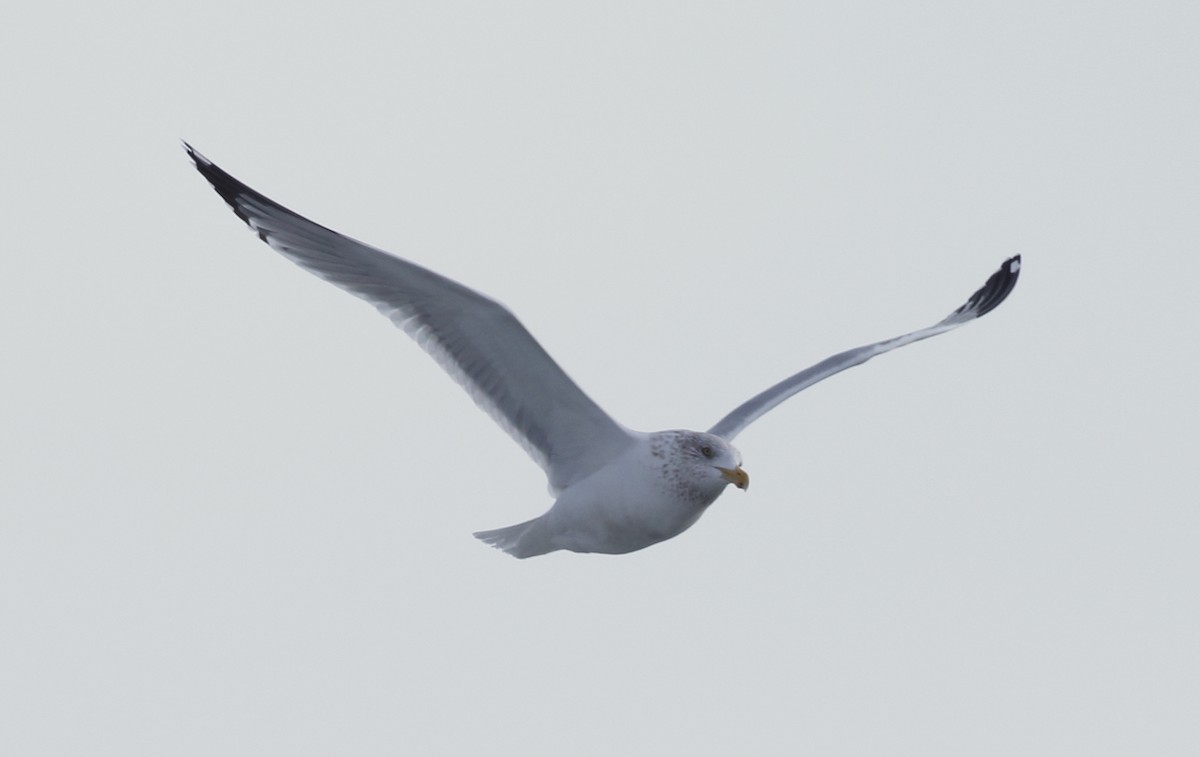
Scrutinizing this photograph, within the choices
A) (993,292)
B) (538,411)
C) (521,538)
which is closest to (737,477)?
(538,411)

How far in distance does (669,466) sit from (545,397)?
78cm

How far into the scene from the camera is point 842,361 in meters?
9.54

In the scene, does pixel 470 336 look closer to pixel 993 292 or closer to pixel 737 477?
pixel 737 477

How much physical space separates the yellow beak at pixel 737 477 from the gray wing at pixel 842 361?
3.87 ft

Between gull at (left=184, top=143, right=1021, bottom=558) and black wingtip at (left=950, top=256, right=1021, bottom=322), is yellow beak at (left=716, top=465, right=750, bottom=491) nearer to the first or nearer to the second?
gull at (left=184, top=143, right=1021, bottom=558)

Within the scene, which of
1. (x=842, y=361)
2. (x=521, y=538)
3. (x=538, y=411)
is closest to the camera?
(x=538, y=411)

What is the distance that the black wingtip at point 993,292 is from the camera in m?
10.7

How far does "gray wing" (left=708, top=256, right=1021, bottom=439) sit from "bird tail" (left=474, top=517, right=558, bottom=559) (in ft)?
3.87

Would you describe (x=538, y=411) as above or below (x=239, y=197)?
below

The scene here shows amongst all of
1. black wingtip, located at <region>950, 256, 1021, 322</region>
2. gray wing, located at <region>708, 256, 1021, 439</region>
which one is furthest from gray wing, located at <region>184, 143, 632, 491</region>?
black wingtip, located at <region>950, 256, 1021, 322</region>

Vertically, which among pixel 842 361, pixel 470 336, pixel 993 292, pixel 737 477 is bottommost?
pixel 737 477

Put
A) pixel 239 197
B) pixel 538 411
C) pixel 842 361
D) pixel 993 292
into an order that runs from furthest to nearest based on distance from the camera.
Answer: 1. pixel 993 292
2. pixel 842 361
3. pixel 538 411
4. pixel 239 197

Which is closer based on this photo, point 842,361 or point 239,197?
point 239,197

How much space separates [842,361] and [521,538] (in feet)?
7.69
